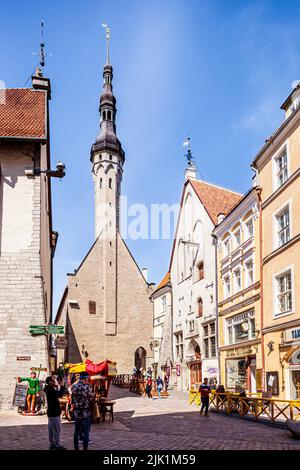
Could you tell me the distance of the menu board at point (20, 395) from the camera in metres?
17.4

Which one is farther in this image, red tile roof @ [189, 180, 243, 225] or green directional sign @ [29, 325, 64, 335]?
red tile roof @ [189, 180, 243, 225]

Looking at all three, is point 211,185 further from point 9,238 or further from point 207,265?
point 9,238

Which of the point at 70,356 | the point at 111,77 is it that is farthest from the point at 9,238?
the point at 111,77

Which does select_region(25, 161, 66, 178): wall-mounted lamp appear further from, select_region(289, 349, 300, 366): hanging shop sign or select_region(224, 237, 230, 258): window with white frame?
select_region(224, 237, 230, 258): window with white frame

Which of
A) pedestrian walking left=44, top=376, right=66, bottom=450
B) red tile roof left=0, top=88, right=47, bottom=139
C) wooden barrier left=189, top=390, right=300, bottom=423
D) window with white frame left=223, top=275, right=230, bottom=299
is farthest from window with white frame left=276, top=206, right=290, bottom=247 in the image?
pedestrian walking left=44, top=376, right=66, bottom=450

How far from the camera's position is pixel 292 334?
65.9 feet

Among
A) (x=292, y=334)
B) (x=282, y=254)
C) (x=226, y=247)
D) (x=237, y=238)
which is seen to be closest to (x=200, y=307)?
(x=226, y=247)

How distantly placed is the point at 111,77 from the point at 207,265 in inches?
1407

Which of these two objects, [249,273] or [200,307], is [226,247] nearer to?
[249,273]

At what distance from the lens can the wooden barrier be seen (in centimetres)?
1528

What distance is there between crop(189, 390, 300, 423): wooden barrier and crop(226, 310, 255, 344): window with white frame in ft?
16.8

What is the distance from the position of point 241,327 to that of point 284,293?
19.3ft

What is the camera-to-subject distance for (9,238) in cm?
1967
